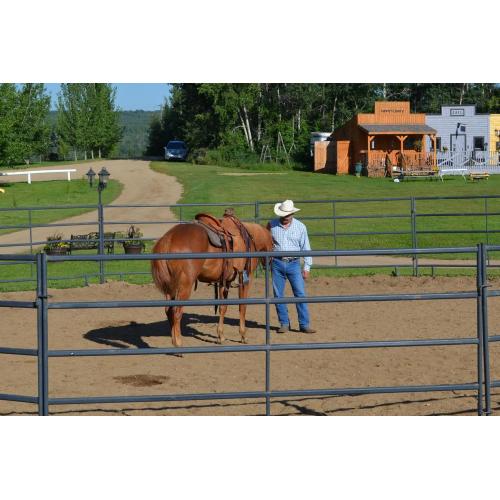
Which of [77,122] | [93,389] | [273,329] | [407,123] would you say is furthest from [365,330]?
[77,122]

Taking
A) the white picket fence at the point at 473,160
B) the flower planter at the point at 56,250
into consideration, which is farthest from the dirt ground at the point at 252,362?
the white picket fence at the point at 473,160

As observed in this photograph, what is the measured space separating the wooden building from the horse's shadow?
3105 centimetres

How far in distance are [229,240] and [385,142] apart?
3510 centimetres

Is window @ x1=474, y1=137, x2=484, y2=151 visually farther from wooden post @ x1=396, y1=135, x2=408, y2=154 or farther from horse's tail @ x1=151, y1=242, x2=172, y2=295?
horse's tail @ x1=151, y1=242, x2=172, y2=295

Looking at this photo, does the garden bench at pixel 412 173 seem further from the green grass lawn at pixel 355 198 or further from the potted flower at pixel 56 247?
the potted flower at pixel 56 247

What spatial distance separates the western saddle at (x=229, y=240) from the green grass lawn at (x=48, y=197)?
17.7 m

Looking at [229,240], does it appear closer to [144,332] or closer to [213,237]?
[213,237]

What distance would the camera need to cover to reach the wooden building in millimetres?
42312

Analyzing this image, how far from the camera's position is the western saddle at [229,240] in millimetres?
9906

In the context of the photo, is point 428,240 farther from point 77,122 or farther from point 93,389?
point 77,122

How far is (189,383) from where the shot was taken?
803 cm

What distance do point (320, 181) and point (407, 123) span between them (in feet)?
26.3

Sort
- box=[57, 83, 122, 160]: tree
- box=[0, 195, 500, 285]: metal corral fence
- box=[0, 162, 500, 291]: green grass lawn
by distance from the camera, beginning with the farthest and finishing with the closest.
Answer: box=[57, 83, 122, 160]: tree
box=[0, 162, 500, 291]: green grass lawn
box=[0, 195, 500, 285]: metal corral fence

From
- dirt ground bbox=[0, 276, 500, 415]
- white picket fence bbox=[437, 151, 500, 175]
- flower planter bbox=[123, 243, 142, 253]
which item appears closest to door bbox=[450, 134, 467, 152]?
white picket fence bbox=[437, 151, 500, 175]
